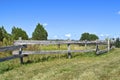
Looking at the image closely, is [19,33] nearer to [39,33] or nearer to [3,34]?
[39,33]

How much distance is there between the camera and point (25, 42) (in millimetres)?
18672

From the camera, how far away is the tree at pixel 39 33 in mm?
50188

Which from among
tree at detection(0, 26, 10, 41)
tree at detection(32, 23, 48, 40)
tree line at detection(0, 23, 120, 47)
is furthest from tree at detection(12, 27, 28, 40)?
tree at detection(0, 26, 10, 41)

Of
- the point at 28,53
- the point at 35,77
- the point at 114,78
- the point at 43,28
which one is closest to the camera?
the point at 114,78

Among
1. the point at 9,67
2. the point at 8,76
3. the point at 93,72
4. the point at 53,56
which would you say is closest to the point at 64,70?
the point at 93,72

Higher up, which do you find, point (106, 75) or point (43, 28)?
point (43, 28)

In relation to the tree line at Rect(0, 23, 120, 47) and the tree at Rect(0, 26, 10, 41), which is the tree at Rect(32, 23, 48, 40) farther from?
the tree at Rect(0, 26, 10, 41)

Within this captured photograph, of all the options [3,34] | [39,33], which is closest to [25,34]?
[39,33]

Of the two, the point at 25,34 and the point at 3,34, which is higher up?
the point at 25,34

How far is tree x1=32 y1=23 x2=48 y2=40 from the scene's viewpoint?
50.2 metres

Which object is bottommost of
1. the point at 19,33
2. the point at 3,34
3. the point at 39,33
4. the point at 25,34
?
the point at 3,34

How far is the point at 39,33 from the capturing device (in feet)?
166

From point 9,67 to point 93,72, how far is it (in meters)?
5.21

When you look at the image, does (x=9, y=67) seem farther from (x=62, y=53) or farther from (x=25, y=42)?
(x=62, y=53)
